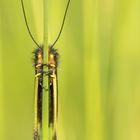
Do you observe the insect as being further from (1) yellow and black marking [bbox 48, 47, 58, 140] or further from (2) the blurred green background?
(2) the blurred green background

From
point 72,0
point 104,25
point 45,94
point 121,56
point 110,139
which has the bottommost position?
point 110,139

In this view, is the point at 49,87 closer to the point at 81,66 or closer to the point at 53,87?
the point at 53,87

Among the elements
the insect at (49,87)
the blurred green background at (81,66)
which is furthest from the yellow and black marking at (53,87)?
the blurred green background at (81,66)

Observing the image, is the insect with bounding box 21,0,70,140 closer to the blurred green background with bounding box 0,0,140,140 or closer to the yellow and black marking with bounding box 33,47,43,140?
the yellow and black marking with bounding box 33,47,43,140

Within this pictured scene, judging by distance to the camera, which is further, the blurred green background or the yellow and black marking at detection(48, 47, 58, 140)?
the blurred green background

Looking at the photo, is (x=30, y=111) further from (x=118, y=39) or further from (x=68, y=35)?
(x=118, y=39)

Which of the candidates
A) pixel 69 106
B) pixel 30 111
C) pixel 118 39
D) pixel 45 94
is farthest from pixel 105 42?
pixel 45 94

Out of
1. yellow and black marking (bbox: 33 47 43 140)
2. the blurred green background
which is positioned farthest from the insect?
the blurred green background

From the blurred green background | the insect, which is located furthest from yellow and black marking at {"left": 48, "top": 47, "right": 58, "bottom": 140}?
the blurred green background
